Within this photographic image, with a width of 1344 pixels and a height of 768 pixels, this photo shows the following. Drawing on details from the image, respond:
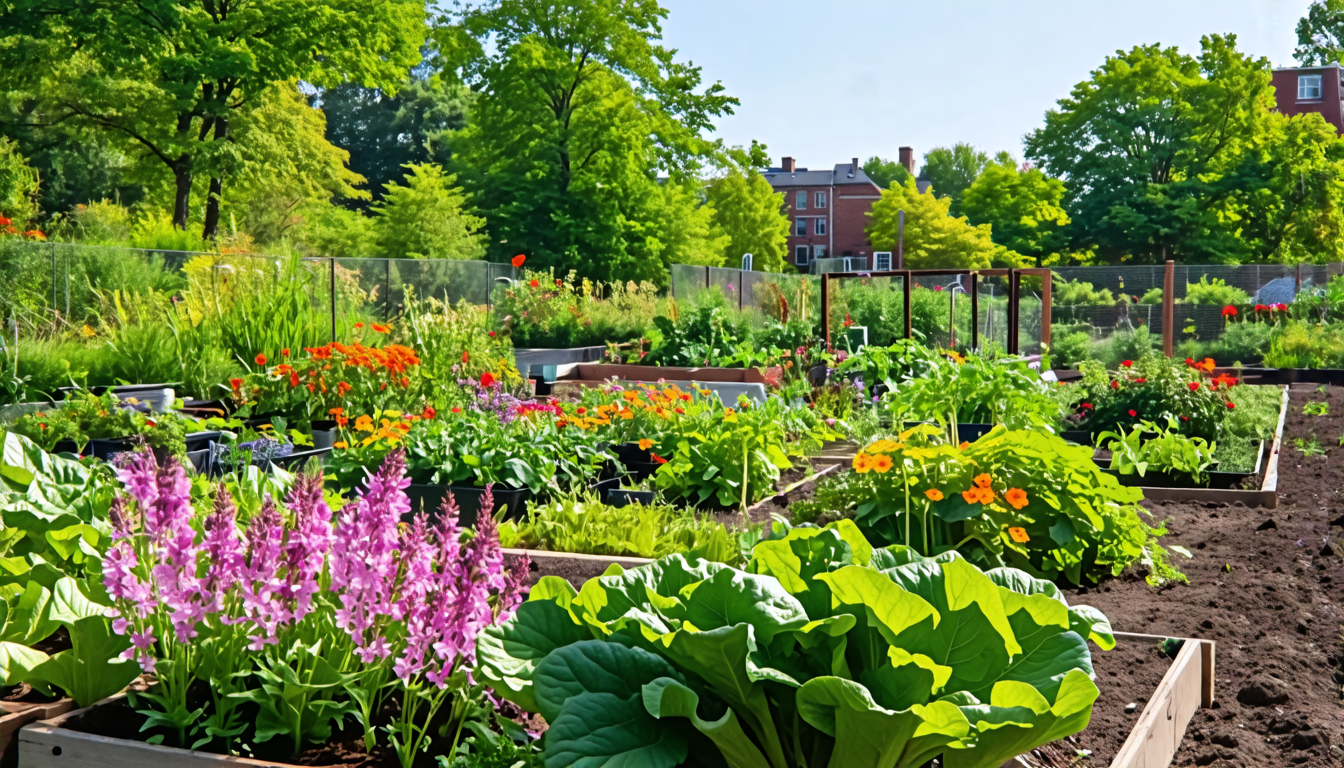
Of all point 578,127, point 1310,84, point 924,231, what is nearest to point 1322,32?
point 1310,84

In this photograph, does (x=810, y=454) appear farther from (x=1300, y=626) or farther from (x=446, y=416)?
(x=1300, y=626)

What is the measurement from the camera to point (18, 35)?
15.9 metres

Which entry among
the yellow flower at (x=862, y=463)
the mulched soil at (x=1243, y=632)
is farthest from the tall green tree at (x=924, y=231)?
the yellow flower at (x=862, y=463)

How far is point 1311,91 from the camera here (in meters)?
52.9

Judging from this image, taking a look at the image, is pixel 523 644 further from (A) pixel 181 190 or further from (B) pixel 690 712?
(A) pixel 181 190

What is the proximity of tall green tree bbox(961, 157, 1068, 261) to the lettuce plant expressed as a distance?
39458mm

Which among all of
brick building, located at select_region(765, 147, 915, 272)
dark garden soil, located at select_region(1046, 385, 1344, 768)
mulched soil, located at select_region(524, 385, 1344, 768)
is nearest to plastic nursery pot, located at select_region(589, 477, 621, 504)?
mulched soil, located at select_region(524, 385, 1344, 768)

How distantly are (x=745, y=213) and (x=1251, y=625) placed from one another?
1665 inches

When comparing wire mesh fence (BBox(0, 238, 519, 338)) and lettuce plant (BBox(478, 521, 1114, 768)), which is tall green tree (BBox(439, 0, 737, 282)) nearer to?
wire mesh fence (BBox(0, 238, 519, 338))

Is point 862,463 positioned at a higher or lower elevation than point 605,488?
higher

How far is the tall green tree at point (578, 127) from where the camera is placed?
26062 mm

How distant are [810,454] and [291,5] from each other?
1396 centimetres

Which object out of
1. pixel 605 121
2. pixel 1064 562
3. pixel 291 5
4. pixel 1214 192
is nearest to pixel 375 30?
pixel 291 5

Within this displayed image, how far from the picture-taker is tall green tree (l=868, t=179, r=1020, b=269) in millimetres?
46656
